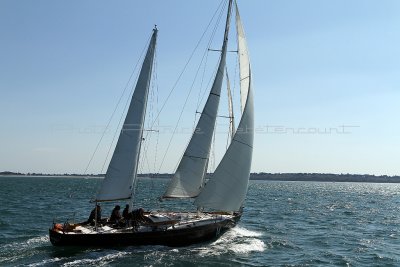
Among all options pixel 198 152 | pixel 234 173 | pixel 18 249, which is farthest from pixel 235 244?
pixel 18 249

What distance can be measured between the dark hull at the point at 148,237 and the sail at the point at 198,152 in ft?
7.35

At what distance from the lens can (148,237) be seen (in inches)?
888

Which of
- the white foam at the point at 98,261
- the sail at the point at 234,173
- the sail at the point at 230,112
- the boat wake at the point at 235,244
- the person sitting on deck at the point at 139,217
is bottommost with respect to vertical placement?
the white foam at the point at 98,261

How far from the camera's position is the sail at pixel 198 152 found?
25.0 metres

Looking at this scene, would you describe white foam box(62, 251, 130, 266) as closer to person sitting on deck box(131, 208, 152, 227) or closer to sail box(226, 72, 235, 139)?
person sitting on deck box(131, 208, 152, 227)

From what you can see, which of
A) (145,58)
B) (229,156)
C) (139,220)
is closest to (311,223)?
(229,156)

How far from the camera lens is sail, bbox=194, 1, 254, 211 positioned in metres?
24.7

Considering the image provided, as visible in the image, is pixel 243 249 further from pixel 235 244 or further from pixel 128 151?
pixel 128 151

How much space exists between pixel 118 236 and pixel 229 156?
7.36 metres

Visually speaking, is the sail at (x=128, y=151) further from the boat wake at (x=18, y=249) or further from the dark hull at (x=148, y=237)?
the boat wake at (x=18, y=249)

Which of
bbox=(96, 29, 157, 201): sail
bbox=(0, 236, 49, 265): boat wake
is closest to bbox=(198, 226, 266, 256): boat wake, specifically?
bbox=(96, 29, 157, 201): sail

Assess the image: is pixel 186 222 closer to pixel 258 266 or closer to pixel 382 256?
pixel 258 266

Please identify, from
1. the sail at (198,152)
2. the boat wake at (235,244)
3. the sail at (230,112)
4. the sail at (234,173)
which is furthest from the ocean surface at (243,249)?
the sail at (230,112)

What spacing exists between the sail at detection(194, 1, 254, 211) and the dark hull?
4.28 ft
